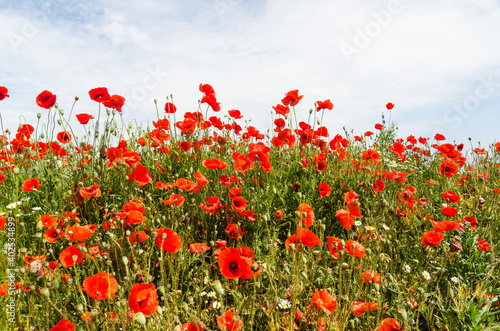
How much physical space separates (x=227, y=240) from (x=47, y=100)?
7.22ft

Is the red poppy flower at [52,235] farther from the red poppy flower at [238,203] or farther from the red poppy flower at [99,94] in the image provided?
the red poppy flower at [99,94]

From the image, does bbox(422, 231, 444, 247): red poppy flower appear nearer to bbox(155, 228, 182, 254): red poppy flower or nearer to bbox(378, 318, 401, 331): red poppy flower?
bbox(378, 318, 401, 331): red poppy flower

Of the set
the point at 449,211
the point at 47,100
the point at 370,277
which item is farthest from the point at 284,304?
the point at 47,100

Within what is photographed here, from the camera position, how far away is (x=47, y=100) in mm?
3275

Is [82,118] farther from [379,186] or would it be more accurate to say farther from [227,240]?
[379,186]

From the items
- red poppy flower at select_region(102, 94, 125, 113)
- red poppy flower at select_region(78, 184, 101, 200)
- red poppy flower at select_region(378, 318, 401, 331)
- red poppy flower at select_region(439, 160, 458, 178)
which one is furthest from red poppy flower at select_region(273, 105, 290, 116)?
red poppy flower at select_region(378, 318, 401, 331)

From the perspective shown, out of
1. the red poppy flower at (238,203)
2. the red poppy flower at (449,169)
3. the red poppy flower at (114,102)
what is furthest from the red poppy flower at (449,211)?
the red poppy flower at (114,102)

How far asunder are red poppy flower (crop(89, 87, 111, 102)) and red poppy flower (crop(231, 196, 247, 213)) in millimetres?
1698

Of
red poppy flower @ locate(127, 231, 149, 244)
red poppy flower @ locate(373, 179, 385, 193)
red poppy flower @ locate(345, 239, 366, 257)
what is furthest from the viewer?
red poppy flower @ locate(373, 179, 385, 193)

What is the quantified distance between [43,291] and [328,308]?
138 centimetres

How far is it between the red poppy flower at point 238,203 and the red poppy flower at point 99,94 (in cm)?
170

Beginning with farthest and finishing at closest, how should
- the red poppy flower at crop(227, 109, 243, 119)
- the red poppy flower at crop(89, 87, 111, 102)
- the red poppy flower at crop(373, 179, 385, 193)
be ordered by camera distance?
the red poppy flower at crop(227, 109, 243, 119) → the red poppy flower at crop(89, 87, 111, 102) → the red poppy flower at crop(373, 179, 385, 193)

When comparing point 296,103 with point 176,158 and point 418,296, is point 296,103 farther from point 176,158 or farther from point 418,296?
point 418,296

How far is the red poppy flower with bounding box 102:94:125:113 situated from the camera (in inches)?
130
